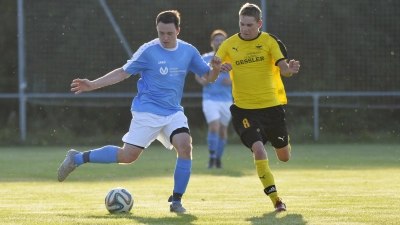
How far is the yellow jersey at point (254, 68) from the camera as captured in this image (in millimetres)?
7305

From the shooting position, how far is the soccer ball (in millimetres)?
6617

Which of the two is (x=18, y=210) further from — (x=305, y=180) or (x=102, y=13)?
(x=102, y=13)

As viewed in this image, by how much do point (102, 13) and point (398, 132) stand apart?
288 inches

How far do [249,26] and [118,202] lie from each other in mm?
1948

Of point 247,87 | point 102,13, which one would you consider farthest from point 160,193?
point 102,13

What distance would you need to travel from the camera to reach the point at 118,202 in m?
6.62

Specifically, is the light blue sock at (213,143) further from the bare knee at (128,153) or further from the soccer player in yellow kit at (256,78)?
the bare knee at (128,153)

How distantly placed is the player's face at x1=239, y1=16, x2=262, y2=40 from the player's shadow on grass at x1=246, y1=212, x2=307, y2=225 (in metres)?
1.70

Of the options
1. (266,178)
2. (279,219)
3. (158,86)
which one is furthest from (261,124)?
(279,219)

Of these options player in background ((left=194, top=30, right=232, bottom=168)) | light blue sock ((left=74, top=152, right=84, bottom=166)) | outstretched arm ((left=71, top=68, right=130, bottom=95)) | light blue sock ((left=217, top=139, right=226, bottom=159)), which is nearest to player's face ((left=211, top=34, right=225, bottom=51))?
player in background ((left=194, top=30, right=232, bottom=168))

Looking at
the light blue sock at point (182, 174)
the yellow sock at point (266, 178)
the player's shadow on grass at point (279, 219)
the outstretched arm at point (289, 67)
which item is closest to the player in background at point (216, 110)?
the outstretched arm at point (289, 67)

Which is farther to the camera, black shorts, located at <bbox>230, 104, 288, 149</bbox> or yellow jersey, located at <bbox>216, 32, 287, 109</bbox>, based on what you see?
yellow jersey, located at <bbox>216, 32, 287, 109</bbox>

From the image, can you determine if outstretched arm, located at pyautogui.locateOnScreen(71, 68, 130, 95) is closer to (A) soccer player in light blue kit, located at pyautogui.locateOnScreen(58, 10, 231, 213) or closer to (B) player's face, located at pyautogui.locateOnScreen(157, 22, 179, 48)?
(A) soccer player in light blue kit, located at pyautogui.locateOnScreen(58, 10, 231, 213)

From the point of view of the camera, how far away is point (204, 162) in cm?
1320
